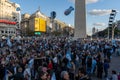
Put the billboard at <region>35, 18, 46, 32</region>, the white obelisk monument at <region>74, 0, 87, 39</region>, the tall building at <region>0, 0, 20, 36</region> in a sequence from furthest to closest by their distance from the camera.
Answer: the billboard at <region>35, 18, 46, 32</region>, the tall building at <region>0, 0, 20, 36</region>, the white obelisk monument at <region>74, 0, 87, 39</region>

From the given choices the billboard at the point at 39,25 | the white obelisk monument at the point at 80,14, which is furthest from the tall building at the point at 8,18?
the white obelisk monument at the point at 80,14

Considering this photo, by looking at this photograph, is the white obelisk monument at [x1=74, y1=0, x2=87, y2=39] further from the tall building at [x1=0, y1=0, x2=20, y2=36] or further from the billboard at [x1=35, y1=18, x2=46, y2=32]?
the billboard at [x1=35, y1=18, x2=46, y2=32]

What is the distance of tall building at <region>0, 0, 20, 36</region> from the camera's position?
375 ft

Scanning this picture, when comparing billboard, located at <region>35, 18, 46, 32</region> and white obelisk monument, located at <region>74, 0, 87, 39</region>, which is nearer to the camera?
white obelisk monument, located at <region>74, 0, 87, 39</region>

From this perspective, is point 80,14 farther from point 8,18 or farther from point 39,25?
point 39,25

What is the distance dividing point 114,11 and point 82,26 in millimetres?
11281

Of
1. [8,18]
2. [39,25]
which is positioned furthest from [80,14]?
[39,25]

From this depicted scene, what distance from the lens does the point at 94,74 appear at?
58.7ft

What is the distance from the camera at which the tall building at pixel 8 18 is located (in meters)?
114

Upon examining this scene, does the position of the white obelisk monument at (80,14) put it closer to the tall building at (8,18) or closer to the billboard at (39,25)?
the tall building at (8,18)

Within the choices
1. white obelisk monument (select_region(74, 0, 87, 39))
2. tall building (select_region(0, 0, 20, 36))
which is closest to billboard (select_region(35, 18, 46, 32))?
tall building (select_region(0, 0, 20, 36))

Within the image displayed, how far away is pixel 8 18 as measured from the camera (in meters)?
131

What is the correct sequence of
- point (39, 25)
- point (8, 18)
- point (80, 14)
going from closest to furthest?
1. point (80, 14)
2. point (8, 18)
3. point (39, 25)

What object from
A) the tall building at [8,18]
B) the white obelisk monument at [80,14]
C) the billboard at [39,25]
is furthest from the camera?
the billboard at [39,25]
